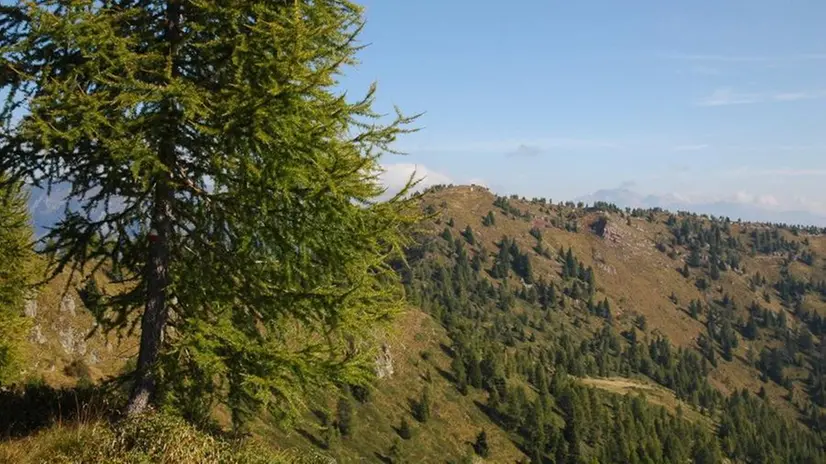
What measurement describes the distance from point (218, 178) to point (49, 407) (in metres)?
6.60

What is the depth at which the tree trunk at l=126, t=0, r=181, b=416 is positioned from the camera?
10.1 meters

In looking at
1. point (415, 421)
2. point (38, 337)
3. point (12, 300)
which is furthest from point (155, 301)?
point (415, 421)

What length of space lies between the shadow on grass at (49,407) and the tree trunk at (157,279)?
791mm

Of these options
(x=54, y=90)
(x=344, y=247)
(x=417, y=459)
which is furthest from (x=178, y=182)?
(x=417, y=459)

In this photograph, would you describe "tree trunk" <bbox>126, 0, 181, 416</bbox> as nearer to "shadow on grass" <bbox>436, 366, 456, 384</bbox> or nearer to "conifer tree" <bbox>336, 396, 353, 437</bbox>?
"conifer tree" <bbox>336, 396, 353, 437</bbox>

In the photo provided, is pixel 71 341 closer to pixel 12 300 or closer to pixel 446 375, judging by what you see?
pixel 12 300

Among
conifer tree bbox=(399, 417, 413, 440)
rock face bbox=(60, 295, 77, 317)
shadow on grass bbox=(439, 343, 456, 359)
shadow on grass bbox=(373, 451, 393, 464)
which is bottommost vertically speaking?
shadow on grass bbox=(373, 451, 393, 464)

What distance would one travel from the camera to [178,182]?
33.1 ft

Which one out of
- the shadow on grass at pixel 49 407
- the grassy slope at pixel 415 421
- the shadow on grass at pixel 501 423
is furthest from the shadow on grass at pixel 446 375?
the shadow on grass at pixel 49 407

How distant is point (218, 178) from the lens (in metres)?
9.74

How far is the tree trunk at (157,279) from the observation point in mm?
10133

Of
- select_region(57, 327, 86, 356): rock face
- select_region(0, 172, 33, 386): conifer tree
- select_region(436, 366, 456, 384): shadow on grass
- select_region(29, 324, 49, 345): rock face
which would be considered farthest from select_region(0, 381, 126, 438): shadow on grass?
select_region(436, 366, 456, 384): shadow on grass

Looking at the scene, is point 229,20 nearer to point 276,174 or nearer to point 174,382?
point 276,174

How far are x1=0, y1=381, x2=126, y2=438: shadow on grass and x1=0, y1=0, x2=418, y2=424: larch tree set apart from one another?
4.35ft
